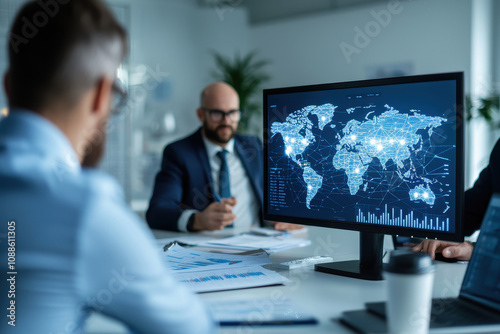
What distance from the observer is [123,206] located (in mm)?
806

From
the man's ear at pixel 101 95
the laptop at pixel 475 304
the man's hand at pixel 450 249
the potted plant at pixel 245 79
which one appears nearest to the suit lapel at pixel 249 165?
the man's hand at pixel 450 249

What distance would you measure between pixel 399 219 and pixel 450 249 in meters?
0.34

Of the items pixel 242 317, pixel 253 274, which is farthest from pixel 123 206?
pixel 253 274

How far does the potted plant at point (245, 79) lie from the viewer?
18.0 ft

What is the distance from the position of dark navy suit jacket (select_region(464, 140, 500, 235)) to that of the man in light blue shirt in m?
1.33

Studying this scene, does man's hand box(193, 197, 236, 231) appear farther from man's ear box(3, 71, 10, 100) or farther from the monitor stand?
man's ear box(3, 71, 10, 100)

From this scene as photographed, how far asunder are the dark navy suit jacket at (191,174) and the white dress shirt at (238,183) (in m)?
0.06

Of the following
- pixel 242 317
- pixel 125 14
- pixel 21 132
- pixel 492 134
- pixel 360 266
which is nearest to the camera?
pixel 21 132

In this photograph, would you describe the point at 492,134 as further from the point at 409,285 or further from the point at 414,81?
the point at 409,285

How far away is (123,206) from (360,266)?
2.80ft

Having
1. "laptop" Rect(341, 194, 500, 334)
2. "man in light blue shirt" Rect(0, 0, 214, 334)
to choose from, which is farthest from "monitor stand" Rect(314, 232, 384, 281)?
"man in light blue shirt" Rect(0, 0, 214, 334)

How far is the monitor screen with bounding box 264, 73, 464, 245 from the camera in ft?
4.09

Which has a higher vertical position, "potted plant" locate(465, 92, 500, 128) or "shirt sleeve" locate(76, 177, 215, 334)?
"potted plant" locate(465, 92, 500, 128)

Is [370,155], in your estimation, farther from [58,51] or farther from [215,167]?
[215,167]
